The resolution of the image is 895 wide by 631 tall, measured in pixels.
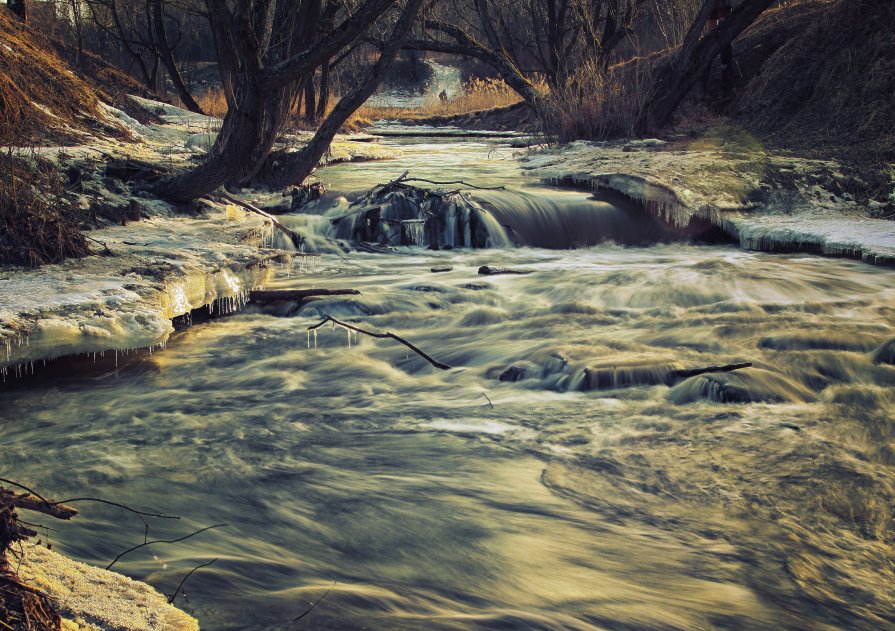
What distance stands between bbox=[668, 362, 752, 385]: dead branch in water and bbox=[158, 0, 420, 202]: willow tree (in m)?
3.63

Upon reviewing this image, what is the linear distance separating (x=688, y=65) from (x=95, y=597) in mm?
11755

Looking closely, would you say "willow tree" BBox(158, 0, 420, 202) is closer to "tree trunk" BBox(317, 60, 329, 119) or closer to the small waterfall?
the small waterfall

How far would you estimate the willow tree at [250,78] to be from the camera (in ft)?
19.6

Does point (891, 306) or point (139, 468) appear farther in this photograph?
point (891, 306)

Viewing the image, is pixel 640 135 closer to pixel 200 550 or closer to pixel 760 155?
pixel 760 155

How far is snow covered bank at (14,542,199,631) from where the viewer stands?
1.71 metres

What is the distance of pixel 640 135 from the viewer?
12062mm

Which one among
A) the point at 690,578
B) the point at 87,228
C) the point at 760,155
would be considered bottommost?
the point at 690,578

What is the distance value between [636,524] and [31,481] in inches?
84.5

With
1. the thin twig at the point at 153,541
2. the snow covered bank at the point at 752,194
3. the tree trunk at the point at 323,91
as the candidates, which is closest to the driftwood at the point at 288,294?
the thin twig at the point at 153,541

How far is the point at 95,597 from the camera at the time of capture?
1809 mm

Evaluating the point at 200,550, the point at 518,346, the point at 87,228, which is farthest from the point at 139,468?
the point at 87,228

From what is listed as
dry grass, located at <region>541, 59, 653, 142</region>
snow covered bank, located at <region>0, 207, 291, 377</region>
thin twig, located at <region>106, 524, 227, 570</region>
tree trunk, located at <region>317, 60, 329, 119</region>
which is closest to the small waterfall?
snow covered bank, located at <region>0, 207, 291, 377</region>

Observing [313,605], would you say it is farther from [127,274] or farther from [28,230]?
[28,230]
